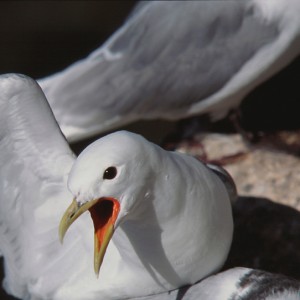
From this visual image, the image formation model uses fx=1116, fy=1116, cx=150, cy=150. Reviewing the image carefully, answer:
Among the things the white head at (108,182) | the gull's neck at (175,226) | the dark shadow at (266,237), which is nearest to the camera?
the white head at (108,182)

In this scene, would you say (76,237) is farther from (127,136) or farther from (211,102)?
(211,102)

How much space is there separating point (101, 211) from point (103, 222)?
23 mm

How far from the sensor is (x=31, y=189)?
2594 millimetres

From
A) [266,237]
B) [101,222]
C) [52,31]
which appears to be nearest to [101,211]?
[101,222]

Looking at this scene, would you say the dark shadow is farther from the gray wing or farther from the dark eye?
the dark eye

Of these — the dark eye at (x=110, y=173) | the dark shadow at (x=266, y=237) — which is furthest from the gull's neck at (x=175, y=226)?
the dark shadow at (x=266, y=237)

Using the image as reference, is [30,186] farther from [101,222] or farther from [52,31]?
[52,31]

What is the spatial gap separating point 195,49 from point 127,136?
108 centimetres

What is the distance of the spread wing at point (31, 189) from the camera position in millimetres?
2480

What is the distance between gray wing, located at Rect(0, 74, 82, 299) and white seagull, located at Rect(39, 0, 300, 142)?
0.68 m

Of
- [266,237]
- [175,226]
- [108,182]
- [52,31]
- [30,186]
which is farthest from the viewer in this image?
[52,31]

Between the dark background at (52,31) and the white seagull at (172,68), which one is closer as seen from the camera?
the white seagull at (172,68)

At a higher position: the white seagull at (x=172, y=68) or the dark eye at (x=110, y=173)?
the dark eye at (x=110, y=173)

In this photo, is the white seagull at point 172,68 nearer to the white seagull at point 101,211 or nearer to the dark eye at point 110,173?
the white seagull at point 101,211
